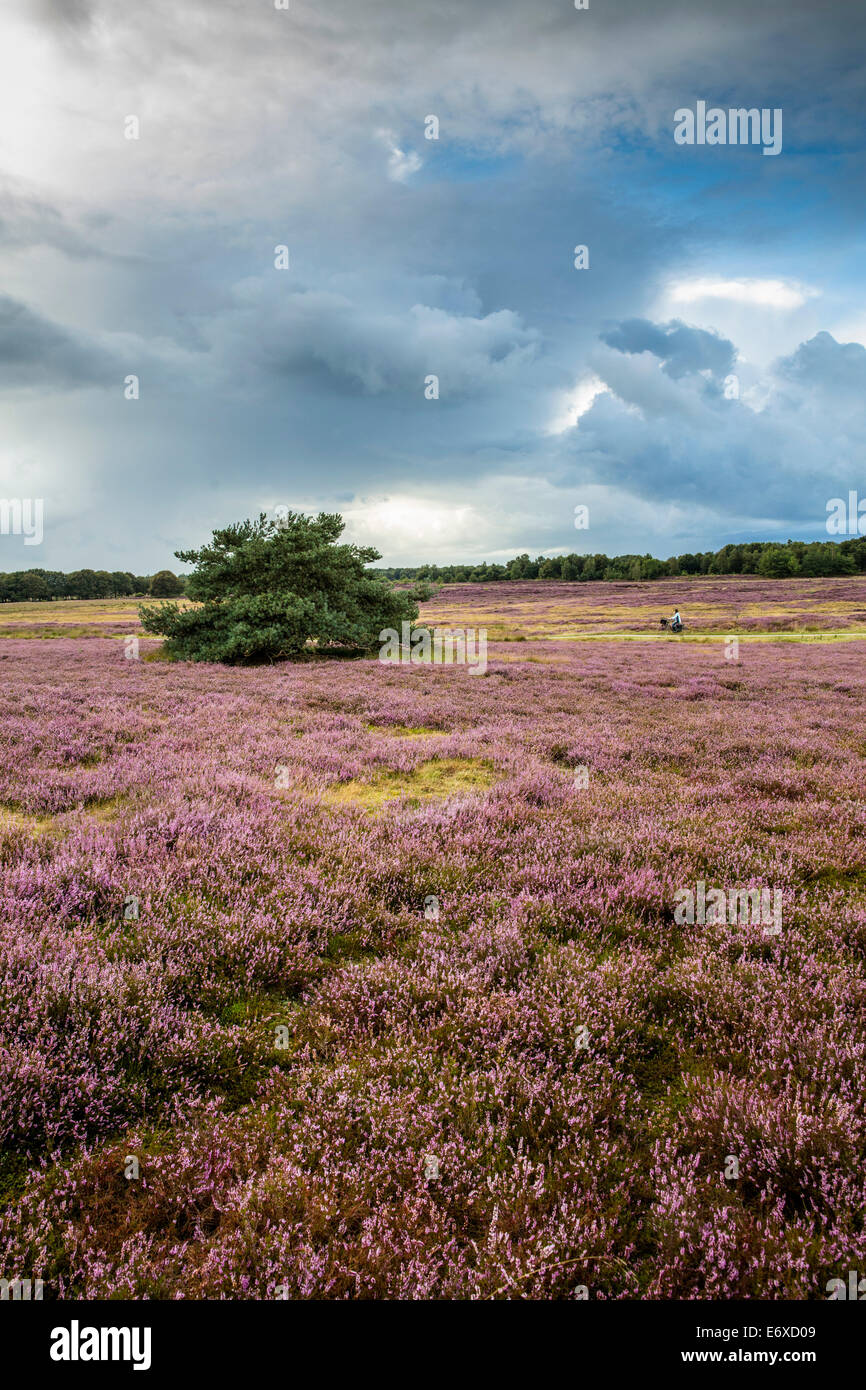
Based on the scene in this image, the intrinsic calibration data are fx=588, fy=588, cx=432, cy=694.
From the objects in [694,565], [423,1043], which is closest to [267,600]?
[423,1043]

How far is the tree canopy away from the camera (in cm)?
2266

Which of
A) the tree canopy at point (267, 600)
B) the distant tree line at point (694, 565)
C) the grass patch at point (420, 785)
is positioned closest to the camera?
the grass patch at point (420, 785)

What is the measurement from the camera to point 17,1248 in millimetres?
1940

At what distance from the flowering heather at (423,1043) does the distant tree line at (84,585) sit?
398 feet

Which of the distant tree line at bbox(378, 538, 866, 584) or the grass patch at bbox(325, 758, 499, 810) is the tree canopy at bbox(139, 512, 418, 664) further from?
the distant tree line at bbox(378, 538, 866, 584)

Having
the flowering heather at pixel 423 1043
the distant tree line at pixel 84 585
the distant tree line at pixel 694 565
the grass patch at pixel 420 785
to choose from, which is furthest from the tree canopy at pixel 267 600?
the distant tree line at pixel 84 585

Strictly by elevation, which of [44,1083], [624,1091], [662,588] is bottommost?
[624,1091]

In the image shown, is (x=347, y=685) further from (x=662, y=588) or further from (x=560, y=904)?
(x=662, y=588)

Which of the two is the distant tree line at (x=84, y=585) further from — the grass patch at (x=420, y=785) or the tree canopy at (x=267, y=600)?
the grass patch at (x=420, y=785)

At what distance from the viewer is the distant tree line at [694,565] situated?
11981 cm

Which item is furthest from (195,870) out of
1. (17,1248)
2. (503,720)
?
(503,720)

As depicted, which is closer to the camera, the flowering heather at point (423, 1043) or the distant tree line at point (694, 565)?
the flowering heather at point (423, 1043)

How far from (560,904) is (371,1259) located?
2.68 metres

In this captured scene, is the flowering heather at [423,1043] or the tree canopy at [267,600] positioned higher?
the tree canopy at [267,600]
